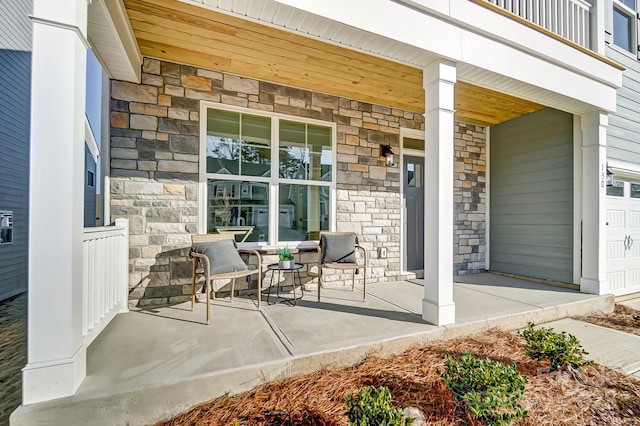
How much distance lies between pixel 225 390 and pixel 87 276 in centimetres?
123

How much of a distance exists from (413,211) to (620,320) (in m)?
2.75

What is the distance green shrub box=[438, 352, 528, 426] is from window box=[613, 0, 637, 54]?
580 centimetres

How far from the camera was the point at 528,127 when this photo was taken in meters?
4.65

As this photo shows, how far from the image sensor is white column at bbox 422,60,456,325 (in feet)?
8.57

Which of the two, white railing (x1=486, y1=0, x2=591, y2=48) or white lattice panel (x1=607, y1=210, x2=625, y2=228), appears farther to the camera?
white lattice panel (x1=607, y1=210, x2=625, y2=228)

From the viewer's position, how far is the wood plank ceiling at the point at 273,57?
98.7 inches

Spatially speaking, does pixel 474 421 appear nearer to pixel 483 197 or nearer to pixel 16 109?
pixel 483 197

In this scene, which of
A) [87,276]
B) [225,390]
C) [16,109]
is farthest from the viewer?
[16,109]

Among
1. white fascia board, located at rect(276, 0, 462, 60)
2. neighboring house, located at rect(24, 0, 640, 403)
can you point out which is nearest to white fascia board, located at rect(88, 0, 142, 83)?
neighboring house, located at rect(24, 0, 640, 403)

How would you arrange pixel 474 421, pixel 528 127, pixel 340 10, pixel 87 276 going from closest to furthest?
pixel 474 421, pixel 87 276, pixel 340 10, pixel 528 127

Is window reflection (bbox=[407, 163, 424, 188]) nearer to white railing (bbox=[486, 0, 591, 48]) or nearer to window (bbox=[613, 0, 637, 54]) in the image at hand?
white railing (bbox=[486, 0, 591, 48])

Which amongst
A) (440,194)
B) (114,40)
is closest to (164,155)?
(114,40)

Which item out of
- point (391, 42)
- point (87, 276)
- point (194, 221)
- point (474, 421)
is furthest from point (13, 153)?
point (474, 421)

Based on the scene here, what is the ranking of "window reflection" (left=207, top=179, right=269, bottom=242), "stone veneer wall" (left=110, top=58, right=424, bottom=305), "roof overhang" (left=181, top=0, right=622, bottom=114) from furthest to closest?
1. "window reflection" (left=207, top=179, right=269, bottom=242)
2. "stone veneer wall" (left=110, top=58, right=424, bottom=305)
3. "roof overhang" (left=181, top=0, right=622, bottom=114)
